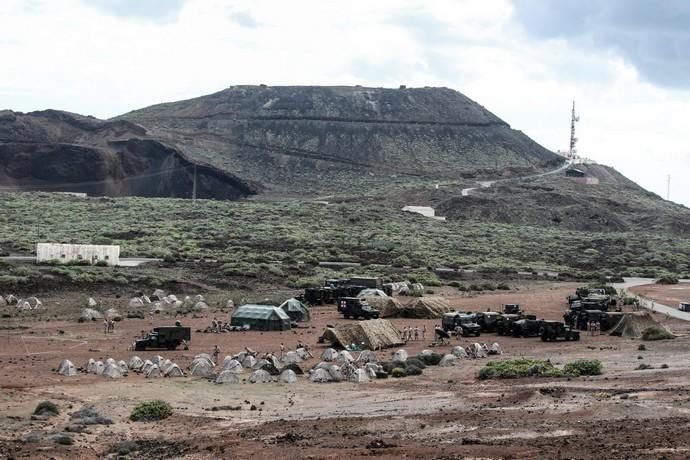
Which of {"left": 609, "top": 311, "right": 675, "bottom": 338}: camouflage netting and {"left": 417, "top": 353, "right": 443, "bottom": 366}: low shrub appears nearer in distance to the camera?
{"left": 417, "top": 353, "right": 443, "bottom": 366}: low shrub

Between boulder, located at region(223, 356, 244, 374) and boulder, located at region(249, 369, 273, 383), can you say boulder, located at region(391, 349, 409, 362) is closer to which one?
boulder, located at region(223, 356, 244, 374)

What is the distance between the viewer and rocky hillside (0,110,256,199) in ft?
477

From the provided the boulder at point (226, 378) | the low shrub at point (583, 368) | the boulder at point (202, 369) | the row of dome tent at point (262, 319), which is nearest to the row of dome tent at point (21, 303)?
the row of dome tent at point (262, 319)

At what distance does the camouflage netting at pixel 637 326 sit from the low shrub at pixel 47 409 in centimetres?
2389

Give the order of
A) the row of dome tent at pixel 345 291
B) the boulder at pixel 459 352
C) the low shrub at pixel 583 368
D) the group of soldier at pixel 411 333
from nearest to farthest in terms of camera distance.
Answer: the low shrub at pixel 583 368
the boulder at pixel 459 352
the group of soldier at pixel 411 333
the row of dome tent at pixel 345 291

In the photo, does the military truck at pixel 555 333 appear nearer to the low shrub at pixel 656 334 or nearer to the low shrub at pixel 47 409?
the low shrub at pixel 656 334

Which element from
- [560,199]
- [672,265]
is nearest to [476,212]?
[560,199]

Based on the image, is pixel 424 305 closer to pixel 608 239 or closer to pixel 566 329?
pixel 566 329

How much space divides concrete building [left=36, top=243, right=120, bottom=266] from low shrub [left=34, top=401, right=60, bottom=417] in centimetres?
4124

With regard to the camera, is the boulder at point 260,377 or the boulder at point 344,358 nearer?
the boulder at point 260,377

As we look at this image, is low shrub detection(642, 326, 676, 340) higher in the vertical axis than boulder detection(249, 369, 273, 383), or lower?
higher

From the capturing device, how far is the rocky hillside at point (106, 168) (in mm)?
145500

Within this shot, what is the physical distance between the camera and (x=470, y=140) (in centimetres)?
19450

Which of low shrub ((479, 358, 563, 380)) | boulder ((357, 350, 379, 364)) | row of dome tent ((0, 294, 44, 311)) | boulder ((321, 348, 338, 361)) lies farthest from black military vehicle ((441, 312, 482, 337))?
row of dome tent ((0, 294, 44, 311))
